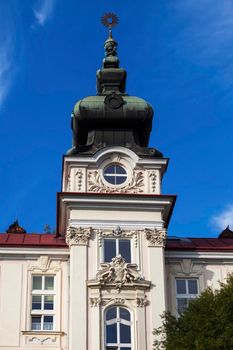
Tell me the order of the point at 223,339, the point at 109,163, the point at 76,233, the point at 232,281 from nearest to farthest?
the point at 223,339 → the point at 232,281 → the point at 76,233 → the point at 109,163

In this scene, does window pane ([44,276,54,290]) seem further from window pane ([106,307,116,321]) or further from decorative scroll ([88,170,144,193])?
decorative scroll ([88,170,144,193])

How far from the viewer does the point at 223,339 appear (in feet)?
84.3

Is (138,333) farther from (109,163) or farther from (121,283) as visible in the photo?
(109,163)

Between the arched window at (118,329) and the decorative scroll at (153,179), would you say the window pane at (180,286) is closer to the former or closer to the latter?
the arched window at (118,329)

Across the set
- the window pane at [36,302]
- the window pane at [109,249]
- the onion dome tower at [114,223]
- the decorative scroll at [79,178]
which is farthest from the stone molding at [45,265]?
A: the decorative scroll at [79,178]

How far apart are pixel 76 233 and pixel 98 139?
5.14 metres

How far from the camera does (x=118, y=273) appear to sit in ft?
104

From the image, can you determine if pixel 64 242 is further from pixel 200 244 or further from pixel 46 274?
pixel 200 244

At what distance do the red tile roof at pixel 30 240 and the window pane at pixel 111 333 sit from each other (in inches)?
194

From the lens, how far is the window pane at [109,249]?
32.4m

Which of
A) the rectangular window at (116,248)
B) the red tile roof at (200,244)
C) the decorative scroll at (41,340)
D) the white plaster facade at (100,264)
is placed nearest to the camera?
the white plaster facade at (100,264)

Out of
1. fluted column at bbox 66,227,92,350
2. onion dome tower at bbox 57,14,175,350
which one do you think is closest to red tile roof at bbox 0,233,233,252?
onion dome tower at bbox 57,14,175,350

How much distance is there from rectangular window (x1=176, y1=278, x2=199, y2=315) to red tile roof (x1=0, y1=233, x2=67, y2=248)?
5540mm

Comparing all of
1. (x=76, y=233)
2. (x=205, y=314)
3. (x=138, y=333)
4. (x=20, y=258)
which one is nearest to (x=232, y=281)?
(x=205, y=314)
